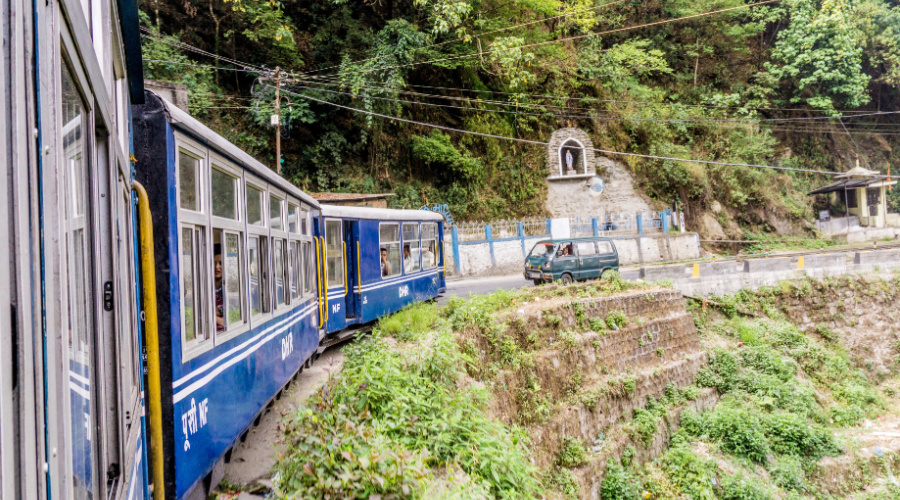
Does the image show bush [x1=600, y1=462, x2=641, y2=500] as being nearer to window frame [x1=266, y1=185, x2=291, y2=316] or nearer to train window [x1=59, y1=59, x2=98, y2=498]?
window frame [x1=266, y1=185, x2=291, y2=316]

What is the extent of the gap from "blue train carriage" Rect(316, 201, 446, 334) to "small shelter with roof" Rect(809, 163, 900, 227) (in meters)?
27.8

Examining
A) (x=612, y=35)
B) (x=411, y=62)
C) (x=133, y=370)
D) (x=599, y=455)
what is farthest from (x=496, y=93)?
(x=133, y=370)

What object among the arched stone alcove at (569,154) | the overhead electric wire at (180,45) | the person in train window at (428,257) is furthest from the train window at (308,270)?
the arched stone alcove at (569,154)

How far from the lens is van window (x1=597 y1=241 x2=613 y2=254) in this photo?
54.4 ft

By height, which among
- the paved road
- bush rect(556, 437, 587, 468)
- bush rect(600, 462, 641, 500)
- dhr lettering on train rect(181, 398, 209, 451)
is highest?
the paved road

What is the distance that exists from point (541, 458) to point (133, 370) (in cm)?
773

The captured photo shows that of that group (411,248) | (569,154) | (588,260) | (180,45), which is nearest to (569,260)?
(588,260)

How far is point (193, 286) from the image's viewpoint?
12.3 feet

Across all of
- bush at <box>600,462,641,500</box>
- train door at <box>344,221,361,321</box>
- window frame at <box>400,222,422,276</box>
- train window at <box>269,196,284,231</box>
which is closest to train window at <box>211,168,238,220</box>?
train window at <box>269,196,284,231</box>

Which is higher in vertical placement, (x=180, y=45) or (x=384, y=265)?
(x=180, y=45)

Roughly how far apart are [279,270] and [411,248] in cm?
583

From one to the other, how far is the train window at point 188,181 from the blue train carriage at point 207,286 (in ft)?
0.04

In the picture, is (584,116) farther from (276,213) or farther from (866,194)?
(276,213)

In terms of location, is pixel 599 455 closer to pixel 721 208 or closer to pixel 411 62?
pixel 411 62
